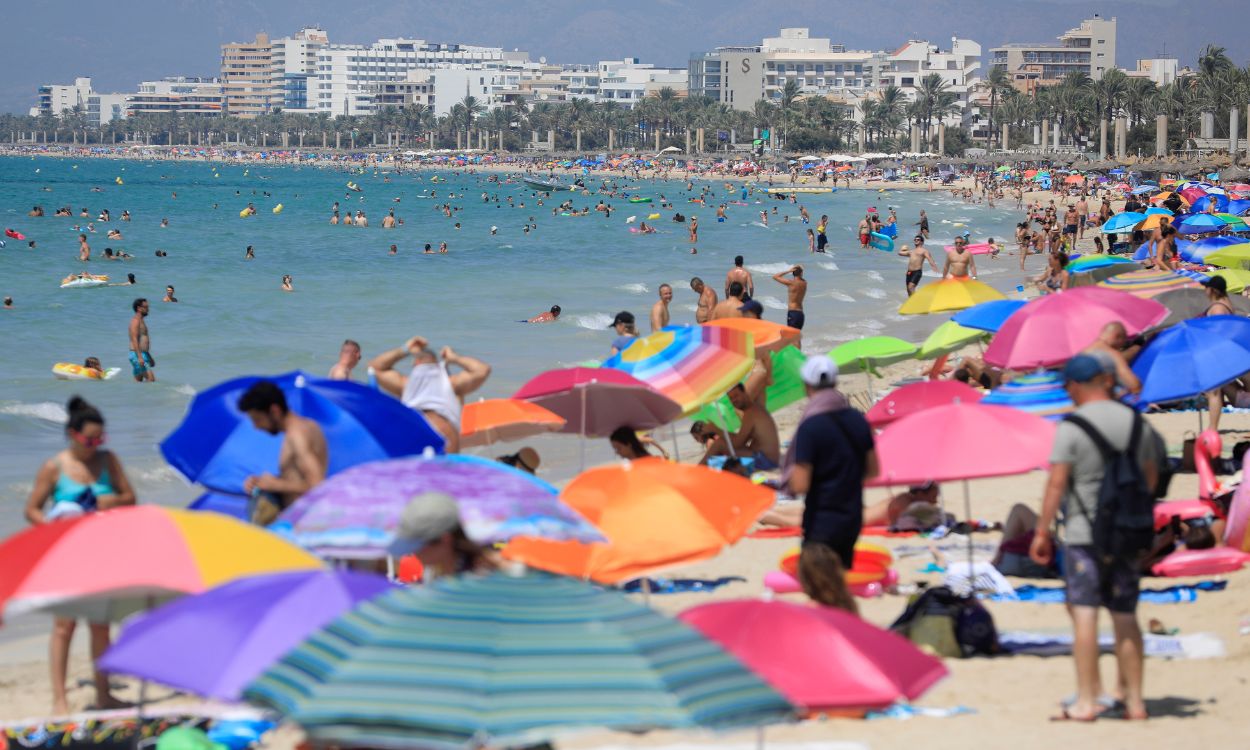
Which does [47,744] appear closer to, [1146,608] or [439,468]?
[439,468]

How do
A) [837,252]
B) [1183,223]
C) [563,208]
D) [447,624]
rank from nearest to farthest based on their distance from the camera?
[447,624]
[1183,223]
[837,252]
[563,208]

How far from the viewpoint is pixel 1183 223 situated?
2514 centimetres

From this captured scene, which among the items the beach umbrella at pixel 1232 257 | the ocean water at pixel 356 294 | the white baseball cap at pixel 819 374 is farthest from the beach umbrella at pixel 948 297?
the white baseball cap at pixel 819 374

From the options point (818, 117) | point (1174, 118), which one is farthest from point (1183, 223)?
point (818, 117)

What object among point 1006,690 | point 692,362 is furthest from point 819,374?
point 692,362

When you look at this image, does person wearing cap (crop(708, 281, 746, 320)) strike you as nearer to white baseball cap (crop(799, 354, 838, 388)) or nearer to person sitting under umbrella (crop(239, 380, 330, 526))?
white baseball cap (crop(799, 354, 838, 388))

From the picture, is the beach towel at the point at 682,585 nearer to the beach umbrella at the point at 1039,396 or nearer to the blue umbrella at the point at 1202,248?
the beach umbrella at the point at 1039,396

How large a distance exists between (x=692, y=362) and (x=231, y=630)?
6.33 m

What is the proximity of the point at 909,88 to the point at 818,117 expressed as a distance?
3056 cm

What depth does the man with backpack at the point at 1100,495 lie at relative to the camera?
537 centimetres

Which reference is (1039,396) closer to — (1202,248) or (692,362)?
(692,362)

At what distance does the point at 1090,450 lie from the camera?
5.39 meters

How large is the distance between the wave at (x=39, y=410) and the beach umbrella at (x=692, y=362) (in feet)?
27.6

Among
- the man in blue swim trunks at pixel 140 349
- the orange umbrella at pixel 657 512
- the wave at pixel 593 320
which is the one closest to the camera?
the orange umbrella at pixel 657 512
